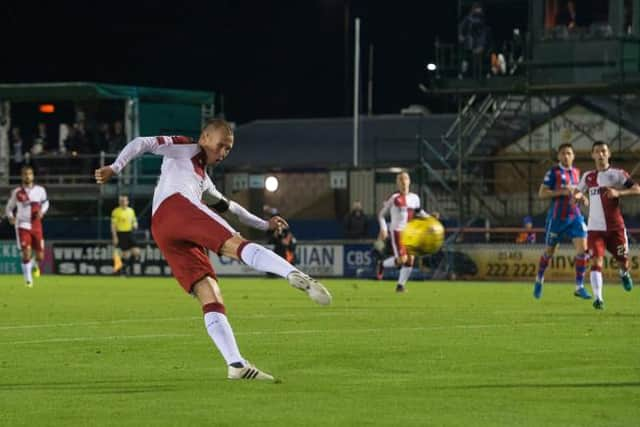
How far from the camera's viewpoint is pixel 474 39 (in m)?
47.0

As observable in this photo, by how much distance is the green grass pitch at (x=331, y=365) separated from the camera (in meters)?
10.8

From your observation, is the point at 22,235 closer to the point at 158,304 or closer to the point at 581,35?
the point at 158,304

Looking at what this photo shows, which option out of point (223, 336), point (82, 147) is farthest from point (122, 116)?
point (223, 336)

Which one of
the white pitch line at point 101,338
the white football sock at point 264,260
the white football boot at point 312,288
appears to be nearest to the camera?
the white football boot at point 312,288

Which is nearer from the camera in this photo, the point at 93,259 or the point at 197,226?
the point at 197,226

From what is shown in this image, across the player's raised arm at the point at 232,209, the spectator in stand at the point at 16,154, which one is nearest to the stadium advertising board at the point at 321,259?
the spectator in stand at the point at 16,154

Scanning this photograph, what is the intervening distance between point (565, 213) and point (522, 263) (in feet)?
47.7

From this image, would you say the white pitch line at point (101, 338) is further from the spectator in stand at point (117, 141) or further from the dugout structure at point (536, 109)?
the spectator in stand at point (117, 141)

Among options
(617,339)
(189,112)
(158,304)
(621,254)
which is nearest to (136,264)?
(189,112)

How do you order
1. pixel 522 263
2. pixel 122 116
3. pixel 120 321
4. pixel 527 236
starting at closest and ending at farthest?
1. pixel 120 321
2. pixel 522 263
3. pixel 527 236
4. pixel 122 116

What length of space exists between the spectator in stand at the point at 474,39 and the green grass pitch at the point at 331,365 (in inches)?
875

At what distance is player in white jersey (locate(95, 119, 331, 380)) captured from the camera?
12.8 m

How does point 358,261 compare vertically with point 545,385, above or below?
below

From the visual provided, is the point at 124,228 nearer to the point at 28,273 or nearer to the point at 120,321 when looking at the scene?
the point at 28,273
